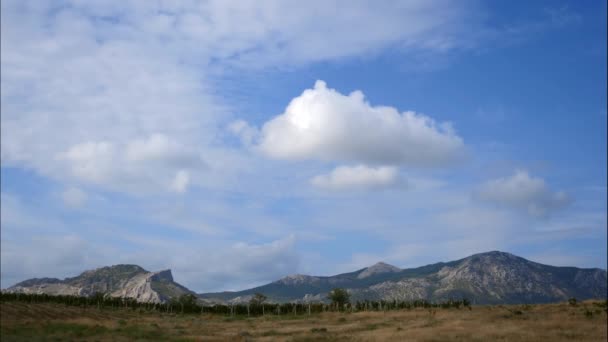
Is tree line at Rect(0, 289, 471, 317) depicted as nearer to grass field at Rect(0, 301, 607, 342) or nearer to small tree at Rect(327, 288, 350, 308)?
small tree at Rect(327, 288, 350, 308)

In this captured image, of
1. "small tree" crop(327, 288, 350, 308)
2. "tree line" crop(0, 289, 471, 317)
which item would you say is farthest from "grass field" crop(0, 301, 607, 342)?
"small tree" crop(327, 288, 350, 308)

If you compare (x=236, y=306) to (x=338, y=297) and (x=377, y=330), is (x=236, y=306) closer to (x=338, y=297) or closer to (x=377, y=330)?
(x=338, y=297)

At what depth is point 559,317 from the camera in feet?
200

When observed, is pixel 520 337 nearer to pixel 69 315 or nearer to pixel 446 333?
pixel 446 333

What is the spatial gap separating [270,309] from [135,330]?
2328 inches

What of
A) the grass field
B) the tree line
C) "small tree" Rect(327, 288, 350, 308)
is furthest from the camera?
"small tree" Rect(327, 288, 350, 308)

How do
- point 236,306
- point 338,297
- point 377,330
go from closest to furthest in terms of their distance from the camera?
1. point 377,330
2. point 236,306
3. point 338,297

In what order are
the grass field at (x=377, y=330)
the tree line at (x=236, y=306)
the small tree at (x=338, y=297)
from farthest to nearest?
the small tree at (x=338, y=297)
the tree line at (x=236, y=306)
the grass field at (x=377, y=330)

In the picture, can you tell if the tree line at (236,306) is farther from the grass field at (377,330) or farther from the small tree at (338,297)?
the grass field at (377,330)

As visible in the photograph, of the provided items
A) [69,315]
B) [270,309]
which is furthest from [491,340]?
[270,309]


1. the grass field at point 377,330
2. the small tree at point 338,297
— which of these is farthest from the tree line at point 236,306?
the grass field at point 377,330

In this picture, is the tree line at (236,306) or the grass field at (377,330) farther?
the tree line at (236,306)

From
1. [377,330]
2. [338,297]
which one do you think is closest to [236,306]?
[338,297]

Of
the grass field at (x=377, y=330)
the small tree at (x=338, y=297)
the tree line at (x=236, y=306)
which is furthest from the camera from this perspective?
the small tree at (x=338, y=297)
